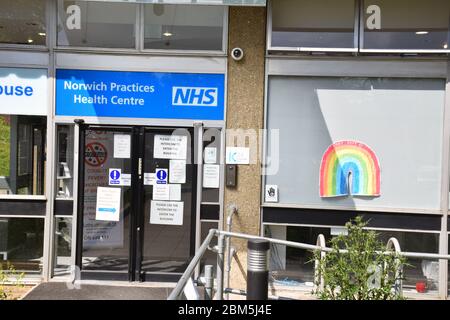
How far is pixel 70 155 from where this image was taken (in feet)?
22.1

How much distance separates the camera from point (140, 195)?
22.0ft

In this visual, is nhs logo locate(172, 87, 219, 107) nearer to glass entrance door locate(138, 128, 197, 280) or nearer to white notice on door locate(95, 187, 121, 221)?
glass entrance door locate(138, 128, 197, 280)

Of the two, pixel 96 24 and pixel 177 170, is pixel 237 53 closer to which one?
pixel 177 170

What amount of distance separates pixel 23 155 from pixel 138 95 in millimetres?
1719

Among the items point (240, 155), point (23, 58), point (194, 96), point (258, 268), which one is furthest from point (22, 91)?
point (258, 268)

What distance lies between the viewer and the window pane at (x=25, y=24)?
666cm

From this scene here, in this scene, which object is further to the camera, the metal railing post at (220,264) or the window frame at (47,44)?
the window frame at (47,44)

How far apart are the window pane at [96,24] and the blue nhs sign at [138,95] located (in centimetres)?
41

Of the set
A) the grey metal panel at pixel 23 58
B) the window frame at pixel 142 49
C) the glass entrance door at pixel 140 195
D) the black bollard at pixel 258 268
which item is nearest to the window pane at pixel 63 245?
the glass entrance door at pixel 140 195

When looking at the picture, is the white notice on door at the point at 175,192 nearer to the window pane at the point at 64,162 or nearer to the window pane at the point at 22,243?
the window pane at the point at 64,162

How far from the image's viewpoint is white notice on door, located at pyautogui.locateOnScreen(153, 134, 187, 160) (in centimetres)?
669

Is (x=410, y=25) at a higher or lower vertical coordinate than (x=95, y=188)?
higher

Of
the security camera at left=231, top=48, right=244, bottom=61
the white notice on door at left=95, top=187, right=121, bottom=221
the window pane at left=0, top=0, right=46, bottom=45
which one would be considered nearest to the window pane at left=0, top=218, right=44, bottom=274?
the white notice on door at left=95, top=187, right=121, bottom=221

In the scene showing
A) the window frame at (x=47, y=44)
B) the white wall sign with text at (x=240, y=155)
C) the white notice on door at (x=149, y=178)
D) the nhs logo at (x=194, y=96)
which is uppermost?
the window frame at (x=47, y=44)
